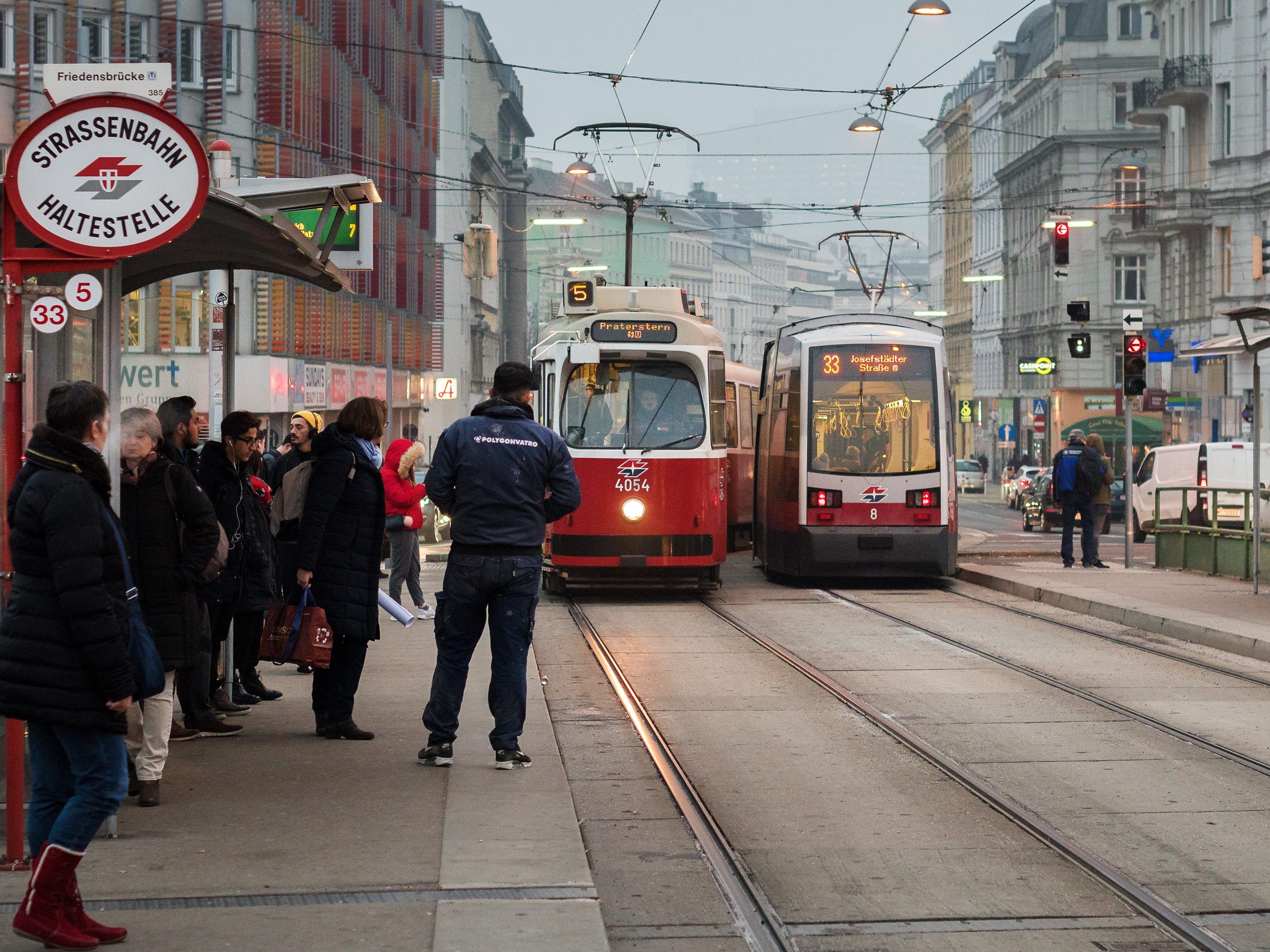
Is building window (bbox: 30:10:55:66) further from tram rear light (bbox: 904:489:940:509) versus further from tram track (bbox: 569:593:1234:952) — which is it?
tram track (bbox: 569:593:1234:952)

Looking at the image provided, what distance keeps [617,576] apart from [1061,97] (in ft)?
206

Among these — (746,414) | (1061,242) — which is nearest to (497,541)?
(746,414)

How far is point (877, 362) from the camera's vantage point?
2083 centimetres

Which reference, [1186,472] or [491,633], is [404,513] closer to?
[491,633]

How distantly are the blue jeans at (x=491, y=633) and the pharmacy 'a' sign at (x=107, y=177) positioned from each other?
93.9 inches

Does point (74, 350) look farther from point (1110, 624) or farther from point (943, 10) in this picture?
point (943, 10)

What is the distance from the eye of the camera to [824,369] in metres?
20.9

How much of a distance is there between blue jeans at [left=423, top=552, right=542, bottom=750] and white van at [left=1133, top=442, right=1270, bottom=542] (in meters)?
22.5

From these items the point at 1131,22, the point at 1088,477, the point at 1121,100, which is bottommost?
the point at 1088,477

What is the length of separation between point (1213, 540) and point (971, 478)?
4603 centimetres

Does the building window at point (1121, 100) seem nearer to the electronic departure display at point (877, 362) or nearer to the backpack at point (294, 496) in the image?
the electronic departure display at point (877, 362)

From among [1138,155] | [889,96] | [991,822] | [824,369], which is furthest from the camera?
[1138,155]

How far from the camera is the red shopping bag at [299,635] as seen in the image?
8945 mm

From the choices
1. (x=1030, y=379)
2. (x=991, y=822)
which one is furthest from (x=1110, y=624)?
(x=1030, y=379)
